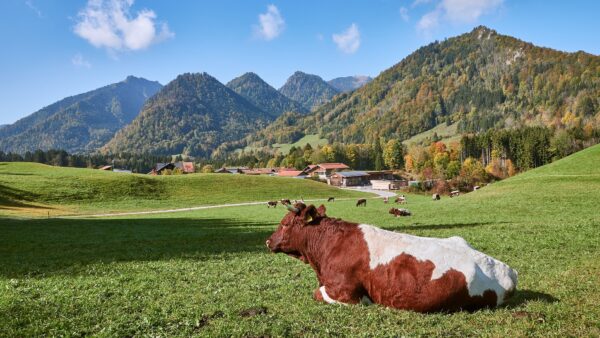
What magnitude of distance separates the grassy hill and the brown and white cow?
60.1 m

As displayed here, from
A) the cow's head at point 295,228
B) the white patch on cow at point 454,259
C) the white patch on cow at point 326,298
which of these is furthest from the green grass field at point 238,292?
the cow's head at point 295,228

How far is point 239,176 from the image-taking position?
11369 cm

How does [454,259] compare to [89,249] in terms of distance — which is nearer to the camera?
[454,259]

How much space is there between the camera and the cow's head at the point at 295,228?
1116 centimetres

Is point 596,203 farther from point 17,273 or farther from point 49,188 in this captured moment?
point 49,188

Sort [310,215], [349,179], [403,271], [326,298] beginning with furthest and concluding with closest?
[349,179] < [310,215] < [326,298] < [403,271]

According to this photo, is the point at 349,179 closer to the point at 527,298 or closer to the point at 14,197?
the point at 14,197

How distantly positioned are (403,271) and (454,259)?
1.07m

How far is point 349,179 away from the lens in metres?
172

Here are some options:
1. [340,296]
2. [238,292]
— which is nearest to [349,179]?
[238,292]

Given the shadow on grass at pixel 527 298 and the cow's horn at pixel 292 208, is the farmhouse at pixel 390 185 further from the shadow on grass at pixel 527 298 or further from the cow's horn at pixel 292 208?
the cow's horn at pixel 292 208

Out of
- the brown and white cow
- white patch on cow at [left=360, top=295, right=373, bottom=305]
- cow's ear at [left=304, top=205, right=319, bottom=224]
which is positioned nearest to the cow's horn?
cow's ear at [left=304, top=205, right=319, bottom=224]

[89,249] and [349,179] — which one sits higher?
[89,249]

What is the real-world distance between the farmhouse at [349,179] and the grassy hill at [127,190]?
59.5 m
